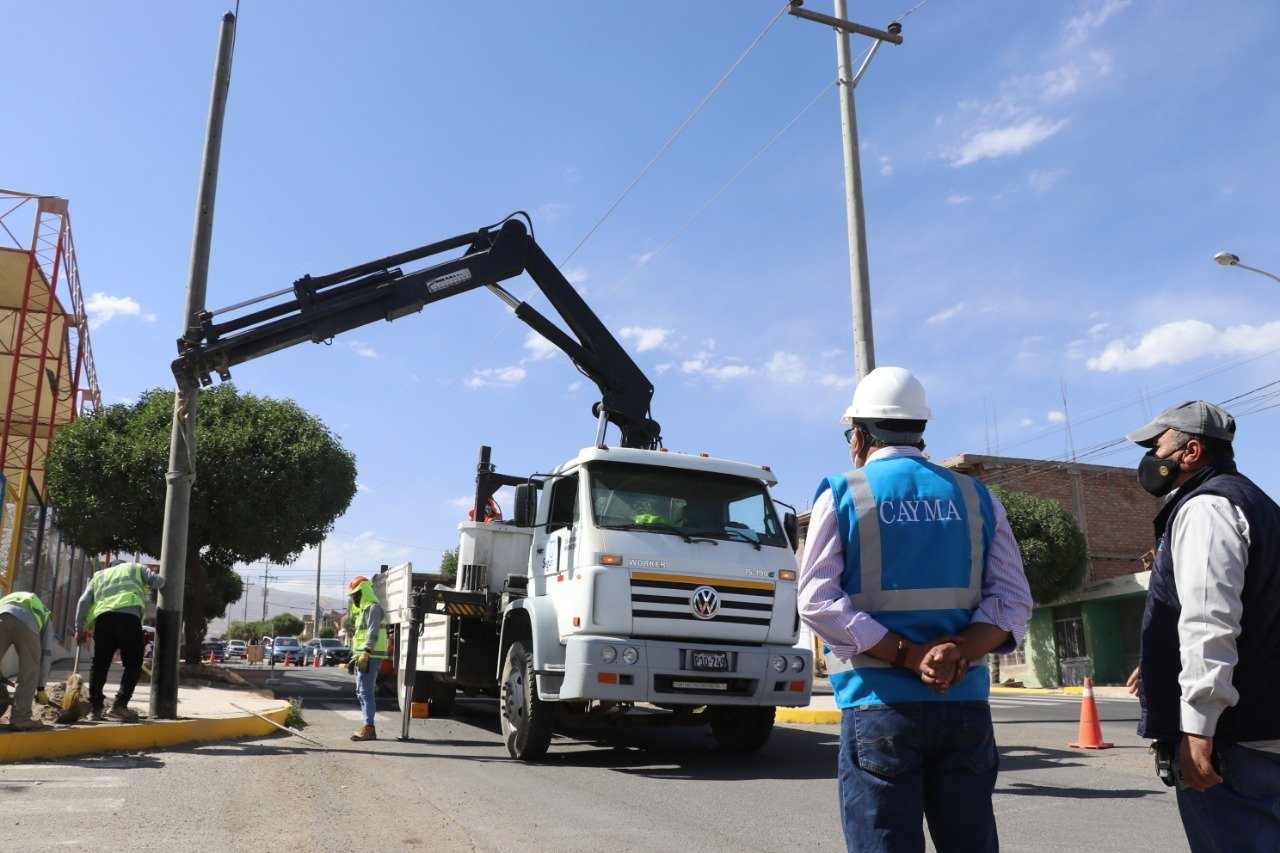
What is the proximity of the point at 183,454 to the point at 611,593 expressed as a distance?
533 centimetres

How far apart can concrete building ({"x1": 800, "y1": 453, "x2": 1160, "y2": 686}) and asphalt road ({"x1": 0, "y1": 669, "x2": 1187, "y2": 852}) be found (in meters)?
21.1

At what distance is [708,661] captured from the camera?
27.8 ft

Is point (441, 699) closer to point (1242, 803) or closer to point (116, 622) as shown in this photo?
point (116, 622)

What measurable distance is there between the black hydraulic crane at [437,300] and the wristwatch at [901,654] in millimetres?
9787

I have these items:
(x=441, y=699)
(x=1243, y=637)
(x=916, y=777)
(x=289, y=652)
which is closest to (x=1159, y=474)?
(x=1243, y=637)

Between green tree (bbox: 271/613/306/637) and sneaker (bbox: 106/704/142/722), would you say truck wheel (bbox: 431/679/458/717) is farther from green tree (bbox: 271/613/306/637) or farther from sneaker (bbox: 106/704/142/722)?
green tree (bbox: 271/613/306/637)

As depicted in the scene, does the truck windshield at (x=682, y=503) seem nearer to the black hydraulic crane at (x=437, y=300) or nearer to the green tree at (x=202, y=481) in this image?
the black hydraulic crane at (x=437, y=300)

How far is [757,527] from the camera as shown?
9258 mm

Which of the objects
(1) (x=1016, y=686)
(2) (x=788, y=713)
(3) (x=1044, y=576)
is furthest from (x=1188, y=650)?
(1) (x=1016, y=686)

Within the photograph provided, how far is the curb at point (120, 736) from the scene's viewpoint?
835cm

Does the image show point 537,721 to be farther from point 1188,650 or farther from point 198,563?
point 198,563

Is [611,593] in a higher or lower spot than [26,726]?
higher

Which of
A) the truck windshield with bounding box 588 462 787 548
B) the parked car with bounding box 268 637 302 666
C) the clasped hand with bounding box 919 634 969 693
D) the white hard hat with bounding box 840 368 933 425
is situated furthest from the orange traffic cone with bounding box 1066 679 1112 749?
the parked car with bounding box 268 637 302 666

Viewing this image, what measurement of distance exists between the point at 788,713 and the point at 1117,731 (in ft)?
12.8
